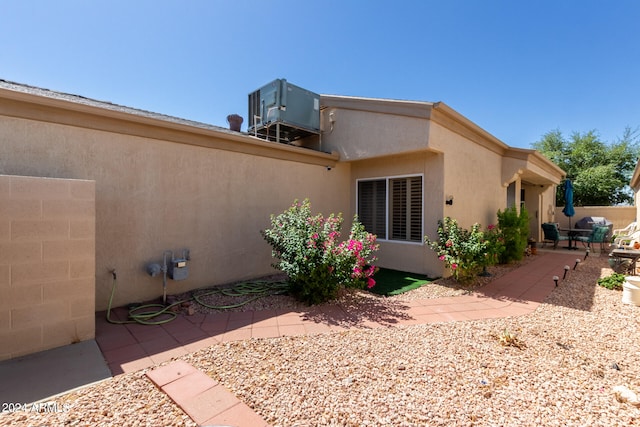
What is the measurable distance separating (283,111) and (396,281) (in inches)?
246

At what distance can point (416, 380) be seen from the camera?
301 centimetres

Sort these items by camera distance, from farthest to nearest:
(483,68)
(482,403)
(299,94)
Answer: (483,68) → (299,94) → (482,403)

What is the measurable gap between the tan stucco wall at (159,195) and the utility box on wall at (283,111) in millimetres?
1952

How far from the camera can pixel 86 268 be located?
13.0 ft

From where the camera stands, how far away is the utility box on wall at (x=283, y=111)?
8.80 meters

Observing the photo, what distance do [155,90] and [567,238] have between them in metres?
18.8

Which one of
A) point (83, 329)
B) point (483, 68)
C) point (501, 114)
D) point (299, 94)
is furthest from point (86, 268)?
point (501, 114)

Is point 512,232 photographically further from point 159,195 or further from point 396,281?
point 159,195

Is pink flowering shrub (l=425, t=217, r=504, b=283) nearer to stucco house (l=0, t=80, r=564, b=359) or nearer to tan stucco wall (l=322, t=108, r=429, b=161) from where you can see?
stucco house (l=0, t=80, r=564, b=359)

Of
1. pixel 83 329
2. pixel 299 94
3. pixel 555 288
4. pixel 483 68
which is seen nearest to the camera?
pixel 83 329

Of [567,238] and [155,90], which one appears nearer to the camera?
[155,90]

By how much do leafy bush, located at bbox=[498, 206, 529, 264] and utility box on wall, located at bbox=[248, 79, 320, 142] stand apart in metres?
7.00

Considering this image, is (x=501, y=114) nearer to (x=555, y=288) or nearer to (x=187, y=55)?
(x=555, y=288)

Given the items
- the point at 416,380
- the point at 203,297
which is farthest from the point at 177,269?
the point at 416,380
